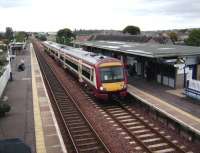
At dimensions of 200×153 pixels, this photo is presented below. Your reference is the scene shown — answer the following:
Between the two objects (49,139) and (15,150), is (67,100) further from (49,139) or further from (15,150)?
(15,150)

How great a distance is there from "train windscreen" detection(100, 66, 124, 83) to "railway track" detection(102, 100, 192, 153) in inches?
67.7

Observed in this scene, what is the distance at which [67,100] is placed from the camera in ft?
73.1

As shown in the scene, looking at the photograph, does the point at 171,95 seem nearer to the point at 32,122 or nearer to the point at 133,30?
the point at 32,122

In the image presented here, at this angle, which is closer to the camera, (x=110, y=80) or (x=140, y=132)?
(x=140, y=132)

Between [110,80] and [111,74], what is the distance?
383 mm

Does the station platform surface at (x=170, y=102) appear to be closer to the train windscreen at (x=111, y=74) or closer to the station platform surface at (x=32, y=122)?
the train windscreen at (x=111, y=74)

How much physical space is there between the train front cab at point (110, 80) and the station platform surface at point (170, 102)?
129 cm

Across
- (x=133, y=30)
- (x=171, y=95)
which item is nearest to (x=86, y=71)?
(x=171, y=95)

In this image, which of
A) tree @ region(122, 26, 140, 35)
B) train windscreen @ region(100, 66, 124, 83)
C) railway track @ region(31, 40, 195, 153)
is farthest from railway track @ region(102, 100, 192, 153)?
tree @ region(122, 26, 140, 35)

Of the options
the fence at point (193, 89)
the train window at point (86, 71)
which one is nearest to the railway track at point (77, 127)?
the train window at point (86, 71)

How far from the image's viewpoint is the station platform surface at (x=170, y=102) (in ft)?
A: 51.2

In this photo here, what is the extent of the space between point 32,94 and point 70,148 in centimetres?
1082

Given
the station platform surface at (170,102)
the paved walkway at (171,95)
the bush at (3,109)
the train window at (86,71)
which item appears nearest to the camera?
the station platform surface at (170,102)

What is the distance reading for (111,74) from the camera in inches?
798
